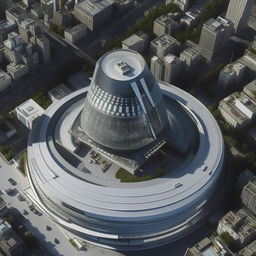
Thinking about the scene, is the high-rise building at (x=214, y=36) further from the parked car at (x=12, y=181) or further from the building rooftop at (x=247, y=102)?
the parked car at (x=12, y=181)

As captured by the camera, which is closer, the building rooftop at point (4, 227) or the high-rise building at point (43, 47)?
the building rooftop at point (4, 227)

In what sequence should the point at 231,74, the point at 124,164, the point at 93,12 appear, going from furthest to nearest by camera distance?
1. the point at 93,12
2. the point at 231,74
3. the point at 124,164

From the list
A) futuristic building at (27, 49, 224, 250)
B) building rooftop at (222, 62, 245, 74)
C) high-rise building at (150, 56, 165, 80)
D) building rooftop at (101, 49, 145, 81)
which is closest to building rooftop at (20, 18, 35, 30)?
high-rise building at (150, 56, 165, 80)

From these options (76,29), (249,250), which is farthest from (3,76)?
(249,250)

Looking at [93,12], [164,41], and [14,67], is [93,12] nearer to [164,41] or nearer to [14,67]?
[164,41]

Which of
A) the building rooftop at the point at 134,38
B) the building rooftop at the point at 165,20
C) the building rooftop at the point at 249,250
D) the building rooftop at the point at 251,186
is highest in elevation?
the building rooftop at the point at 165,20

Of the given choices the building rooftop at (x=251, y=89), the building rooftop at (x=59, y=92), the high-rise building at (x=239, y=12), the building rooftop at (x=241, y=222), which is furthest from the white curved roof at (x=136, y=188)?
the high-rise building at (x=239, y=12)

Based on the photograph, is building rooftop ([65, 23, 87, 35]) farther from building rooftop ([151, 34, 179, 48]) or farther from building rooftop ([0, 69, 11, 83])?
building rooftop ([0, 69, 11, 83])
